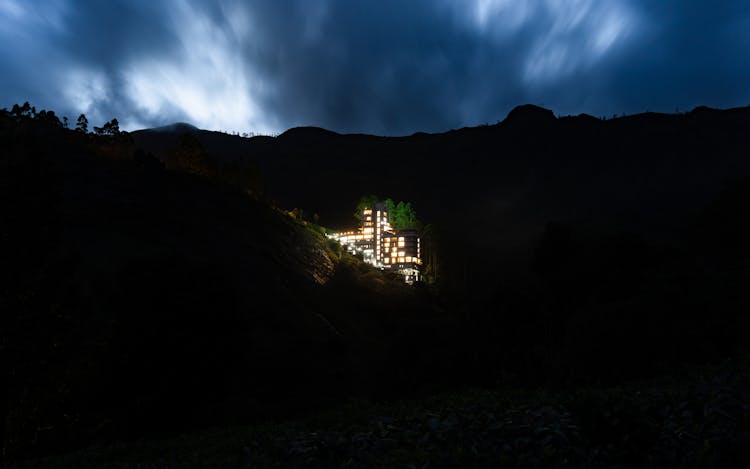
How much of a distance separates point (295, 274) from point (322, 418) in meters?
41.2

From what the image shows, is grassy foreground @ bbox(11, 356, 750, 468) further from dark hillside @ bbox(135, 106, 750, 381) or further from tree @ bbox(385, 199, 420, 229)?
tree @ bbox(385, 199, 420, 229)

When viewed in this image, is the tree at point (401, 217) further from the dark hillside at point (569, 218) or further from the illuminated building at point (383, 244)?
the dark hillside at point (569, 218)

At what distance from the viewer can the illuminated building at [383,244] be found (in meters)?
74.8

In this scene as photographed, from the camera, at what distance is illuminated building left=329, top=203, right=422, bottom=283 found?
74.8 m

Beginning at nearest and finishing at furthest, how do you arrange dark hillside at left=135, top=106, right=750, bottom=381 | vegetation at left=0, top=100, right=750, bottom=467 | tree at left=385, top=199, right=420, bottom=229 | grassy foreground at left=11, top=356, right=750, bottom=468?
grassy foreground at left=11, top=356, right=750, bottom=468, vegetation at left=0, top=100, right=750, bottom=467, dark hillside at left=135, top=106, right=750, bottom=381, tree at left=385, top=199, right=420, bottom=229

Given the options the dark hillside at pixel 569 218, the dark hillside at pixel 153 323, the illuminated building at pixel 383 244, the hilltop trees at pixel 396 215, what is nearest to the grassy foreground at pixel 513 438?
the dark hillside at pixel 153 323

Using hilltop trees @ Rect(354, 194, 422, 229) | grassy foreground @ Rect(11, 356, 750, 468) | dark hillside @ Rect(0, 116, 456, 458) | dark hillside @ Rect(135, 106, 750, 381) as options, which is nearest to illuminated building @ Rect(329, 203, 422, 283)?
hilltop trees @ Rect(354, 194, 422, 229)

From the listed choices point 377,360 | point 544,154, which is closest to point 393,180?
point 544,154

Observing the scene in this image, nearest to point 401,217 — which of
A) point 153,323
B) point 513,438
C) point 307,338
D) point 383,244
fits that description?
point 383,244

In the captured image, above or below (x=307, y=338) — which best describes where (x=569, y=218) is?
above

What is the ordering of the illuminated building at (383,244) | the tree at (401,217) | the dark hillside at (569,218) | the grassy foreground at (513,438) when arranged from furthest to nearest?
the tree at (401,217), the illuminated building at (383,244), the dark hillside at (569,218), the grassy foreground at (513,438)

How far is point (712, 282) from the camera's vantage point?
30062 millimetres

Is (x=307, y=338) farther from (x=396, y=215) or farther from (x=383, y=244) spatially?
(x=396, y=215)

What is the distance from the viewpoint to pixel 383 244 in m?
76.7
